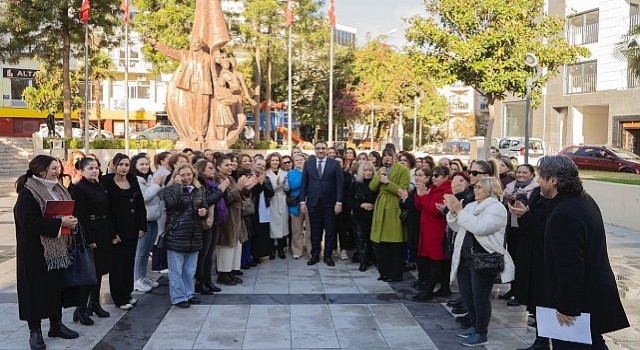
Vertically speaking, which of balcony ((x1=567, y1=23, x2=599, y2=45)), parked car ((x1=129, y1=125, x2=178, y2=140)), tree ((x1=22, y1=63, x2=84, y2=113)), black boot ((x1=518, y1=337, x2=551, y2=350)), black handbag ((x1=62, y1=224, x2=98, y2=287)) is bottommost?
black boot ((x1=518, y1=337, x2=551, y2=350))

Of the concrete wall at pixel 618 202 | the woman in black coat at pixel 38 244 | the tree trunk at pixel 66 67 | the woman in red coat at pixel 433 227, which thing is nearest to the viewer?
the woman in black coat at pixel 38 244

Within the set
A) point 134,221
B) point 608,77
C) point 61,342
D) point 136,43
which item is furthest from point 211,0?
point 136,43

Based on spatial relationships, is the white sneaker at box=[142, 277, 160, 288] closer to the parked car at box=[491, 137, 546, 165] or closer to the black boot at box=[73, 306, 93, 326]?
the black boot at box=[73, 306, 93, 326]

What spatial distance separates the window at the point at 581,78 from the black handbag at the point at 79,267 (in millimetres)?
33714

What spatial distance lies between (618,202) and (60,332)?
13.3 m

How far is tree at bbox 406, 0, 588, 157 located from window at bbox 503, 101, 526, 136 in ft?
76.4

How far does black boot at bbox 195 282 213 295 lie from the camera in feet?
27.2

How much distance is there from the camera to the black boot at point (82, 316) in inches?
269

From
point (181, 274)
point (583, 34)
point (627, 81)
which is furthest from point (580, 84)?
point (181, 274)

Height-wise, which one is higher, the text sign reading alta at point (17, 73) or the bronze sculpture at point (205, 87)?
the text sign reading alta at point (17, 73)

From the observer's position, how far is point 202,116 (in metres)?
19.9

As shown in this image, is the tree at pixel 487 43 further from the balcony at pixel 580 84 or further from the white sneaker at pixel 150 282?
the balcony at pixel 580 84

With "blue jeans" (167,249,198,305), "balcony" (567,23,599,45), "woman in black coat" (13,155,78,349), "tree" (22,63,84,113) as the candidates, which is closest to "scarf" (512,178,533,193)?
"blue jeans" (167,249,198,305)

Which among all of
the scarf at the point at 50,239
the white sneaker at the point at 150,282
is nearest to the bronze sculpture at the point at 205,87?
the white sneaker at the point at 150,282
